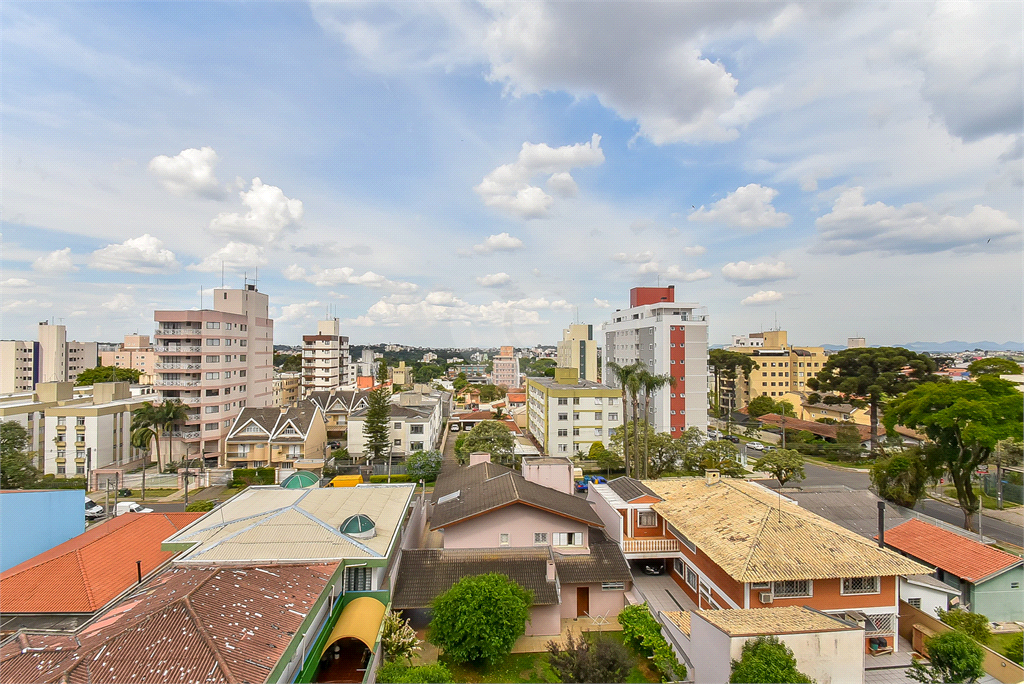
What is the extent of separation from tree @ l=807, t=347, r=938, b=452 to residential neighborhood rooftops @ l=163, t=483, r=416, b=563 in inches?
1533

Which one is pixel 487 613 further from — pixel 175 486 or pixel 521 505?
pixel 175 486

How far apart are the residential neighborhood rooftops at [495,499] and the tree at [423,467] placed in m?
10.8

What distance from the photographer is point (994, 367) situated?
Answer: 2586cm

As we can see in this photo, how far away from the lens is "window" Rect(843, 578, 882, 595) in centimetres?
1154

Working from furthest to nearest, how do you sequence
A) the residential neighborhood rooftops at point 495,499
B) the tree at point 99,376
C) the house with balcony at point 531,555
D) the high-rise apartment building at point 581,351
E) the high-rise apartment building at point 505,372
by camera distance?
the high-rise apartment building at point 505,372 < the high-rise apartment building at point 581,351 < the tree at point 99,376 < the residential neighborhood rooftops at point 495,499 < the house with balcony at point 531,555

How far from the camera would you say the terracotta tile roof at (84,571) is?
10949 mm

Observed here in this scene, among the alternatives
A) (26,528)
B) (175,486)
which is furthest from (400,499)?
(175,486)

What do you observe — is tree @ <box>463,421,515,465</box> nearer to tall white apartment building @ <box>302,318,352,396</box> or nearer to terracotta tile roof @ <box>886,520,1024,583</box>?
terracotta tile roof @ <box>886,520,1024,583</box>

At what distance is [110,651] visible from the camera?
6.71 m

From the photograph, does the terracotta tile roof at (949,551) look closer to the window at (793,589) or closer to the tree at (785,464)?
the window at (793,589)

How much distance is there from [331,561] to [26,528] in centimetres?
1090

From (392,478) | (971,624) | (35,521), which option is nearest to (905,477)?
(971,624)

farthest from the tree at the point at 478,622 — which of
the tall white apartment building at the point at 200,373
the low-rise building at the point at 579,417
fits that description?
the tall white apartment building at the point at 200,373

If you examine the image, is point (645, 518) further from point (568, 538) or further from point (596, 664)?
point (596, 664)
